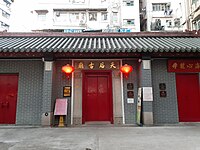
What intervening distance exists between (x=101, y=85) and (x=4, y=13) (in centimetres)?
3629

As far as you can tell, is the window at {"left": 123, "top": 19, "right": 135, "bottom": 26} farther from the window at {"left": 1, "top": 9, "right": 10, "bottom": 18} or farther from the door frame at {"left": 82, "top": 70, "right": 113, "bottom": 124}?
the window at {"left": 1, "top": 9, "right": 10, "bottom": 18}

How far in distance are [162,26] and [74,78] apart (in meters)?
23.2

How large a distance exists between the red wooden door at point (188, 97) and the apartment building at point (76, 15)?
816 inches

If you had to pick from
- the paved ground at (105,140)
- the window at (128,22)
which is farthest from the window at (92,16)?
the paved ground at (105,140)

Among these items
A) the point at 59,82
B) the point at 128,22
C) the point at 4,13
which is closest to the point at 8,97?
the point at 59,82

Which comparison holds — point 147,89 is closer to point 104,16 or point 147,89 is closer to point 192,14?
point 192,14

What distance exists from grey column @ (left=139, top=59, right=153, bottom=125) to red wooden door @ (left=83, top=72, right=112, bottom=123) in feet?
4.89

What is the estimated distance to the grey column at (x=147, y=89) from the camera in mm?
7355

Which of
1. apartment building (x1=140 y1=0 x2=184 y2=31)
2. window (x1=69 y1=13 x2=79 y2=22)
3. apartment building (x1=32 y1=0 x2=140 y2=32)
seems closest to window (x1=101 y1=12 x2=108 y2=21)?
apartment building (x1=32 y1=0 x2=140 y2=32)

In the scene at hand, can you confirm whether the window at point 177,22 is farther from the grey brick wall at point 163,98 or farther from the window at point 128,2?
the grey brick wall at point 163,98

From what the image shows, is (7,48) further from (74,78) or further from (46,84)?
(74,78)

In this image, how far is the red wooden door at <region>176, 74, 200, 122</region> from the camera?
7871mm

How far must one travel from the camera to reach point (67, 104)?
790 centimetres

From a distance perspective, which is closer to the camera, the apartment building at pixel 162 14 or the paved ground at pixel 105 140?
the paved ground at pixel 105 140
